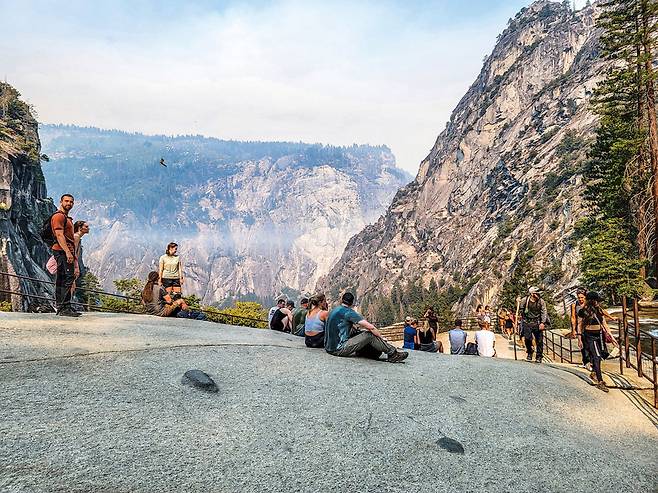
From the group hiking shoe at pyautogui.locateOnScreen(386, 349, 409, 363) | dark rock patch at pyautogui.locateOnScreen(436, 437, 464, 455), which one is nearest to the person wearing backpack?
hiking shoe at pyautogui.locateOnScreen(386, 349, 409, 363)

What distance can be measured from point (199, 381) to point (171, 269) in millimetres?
6517

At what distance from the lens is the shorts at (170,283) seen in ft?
42.8

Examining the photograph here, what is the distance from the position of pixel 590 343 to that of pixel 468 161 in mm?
195361

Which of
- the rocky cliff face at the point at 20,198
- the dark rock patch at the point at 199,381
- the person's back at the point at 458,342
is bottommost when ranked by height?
the person's back at the point at 458,342

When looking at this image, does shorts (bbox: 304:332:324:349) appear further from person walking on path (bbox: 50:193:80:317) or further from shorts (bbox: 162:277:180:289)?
person walking on path (bbox: 50:193:80:317)

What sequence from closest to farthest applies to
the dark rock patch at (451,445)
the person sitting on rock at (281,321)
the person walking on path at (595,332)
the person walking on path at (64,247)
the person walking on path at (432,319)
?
the dark rock patch at (451,445) → the person walking on path at (64,247) → the person walking on path at (595,332) → the person sitting on rock at (281,321) → the person walking on path at (432,319)

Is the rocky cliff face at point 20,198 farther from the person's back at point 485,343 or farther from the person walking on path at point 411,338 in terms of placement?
the person's back at point 485,343

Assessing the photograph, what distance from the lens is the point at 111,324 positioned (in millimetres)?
10273

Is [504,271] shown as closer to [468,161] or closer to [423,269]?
[423,269]

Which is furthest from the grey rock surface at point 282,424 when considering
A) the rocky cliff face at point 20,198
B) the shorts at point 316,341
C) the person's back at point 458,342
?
the rocky cliff face at point 20,198

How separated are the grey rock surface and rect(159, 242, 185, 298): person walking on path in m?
3.38

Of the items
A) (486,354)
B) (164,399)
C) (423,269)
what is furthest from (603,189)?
(423,269)

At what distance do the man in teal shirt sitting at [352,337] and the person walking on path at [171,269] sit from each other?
4788 mm

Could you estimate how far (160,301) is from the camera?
13703 millimetres
